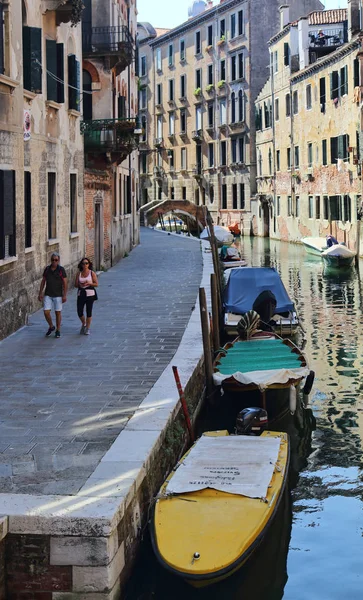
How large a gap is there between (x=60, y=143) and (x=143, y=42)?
54.3 meters

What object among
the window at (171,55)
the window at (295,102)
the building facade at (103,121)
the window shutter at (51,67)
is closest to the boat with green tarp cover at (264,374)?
the window shutter at (51,67)

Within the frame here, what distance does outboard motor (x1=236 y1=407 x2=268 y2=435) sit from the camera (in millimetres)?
10602

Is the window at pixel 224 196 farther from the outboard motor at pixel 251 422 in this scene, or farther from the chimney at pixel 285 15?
the outboard motor at pixel 251 422

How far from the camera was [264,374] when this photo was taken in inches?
493

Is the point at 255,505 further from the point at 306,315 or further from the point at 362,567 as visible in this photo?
the point at 306,315

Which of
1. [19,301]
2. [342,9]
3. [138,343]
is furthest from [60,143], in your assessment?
[342,9]

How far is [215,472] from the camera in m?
8.68

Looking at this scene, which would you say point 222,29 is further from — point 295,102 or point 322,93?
point 322,93

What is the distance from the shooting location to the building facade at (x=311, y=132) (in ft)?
129

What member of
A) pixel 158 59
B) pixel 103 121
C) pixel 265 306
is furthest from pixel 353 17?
pixel 158 59

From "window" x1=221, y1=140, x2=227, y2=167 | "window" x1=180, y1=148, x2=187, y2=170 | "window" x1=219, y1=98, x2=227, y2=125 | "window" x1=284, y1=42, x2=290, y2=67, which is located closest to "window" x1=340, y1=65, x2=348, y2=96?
"window" x1=284, y1=42, x2=290, y2=67

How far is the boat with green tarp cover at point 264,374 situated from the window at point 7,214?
372 cm

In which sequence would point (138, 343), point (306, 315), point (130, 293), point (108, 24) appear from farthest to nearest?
point (108, 24), point (306, 315), point (130, 293), point (138, 343)

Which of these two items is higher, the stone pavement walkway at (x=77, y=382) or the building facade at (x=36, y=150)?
the building facade at (x=36, y=150)
